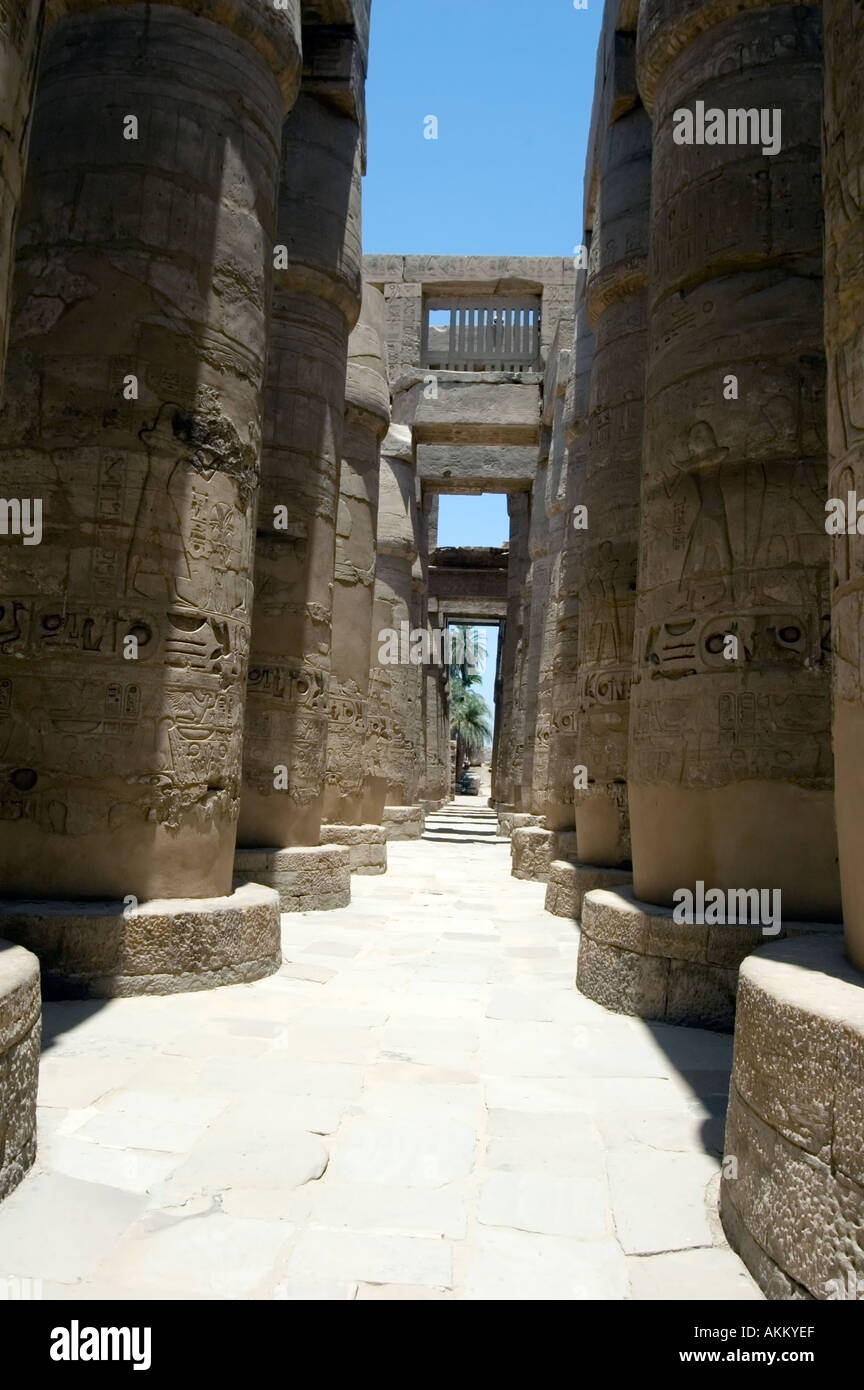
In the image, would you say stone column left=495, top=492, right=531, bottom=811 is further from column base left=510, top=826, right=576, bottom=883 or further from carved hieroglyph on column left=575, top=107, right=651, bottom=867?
carved hieroglyph on column left=575, top=107, right=651, bottom=867

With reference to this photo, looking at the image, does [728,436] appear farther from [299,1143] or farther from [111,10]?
[111,10]

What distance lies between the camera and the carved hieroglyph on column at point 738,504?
163 inches

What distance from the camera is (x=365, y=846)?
389 inches

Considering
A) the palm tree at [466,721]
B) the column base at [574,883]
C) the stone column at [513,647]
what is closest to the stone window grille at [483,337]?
the stone column at [513,647]

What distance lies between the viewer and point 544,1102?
129 inches

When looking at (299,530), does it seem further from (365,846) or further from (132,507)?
(365,846)

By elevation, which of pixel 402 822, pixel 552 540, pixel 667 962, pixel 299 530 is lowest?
pixel 402 822

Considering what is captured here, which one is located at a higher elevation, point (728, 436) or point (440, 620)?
point (440, 620)

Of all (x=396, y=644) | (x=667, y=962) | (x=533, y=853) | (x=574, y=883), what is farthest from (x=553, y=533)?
(x=667, y=962)

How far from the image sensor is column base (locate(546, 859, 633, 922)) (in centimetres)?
663

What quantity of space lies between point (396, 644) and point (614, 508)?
7534 mm

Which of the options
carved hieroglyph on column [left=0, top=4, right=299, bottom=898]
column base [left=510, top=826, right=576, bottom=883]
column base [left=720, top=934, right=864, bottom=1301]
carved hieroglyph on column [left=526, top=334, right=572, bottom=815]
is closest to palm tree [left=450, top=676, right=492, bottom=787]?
carved hieroglyph on column [left=526, top=334, right=572, bottom=815]

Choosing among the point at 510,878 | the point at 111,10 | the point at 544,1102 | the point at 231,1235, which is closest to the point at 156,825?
the point at 544,1102

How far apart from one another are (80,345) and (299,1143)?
3702 millimetres
